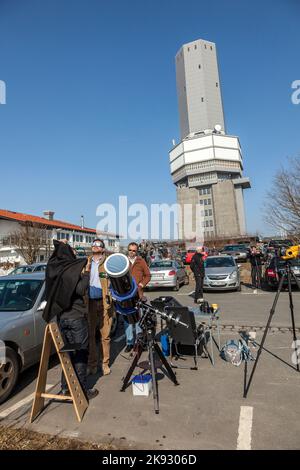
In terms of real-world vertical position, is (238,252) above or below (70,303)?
above

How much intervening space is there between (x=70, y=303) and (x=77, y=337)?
44cm

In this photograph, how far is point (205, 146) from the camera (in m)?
104

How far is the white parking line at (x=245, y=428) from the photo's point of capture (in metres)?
2.90

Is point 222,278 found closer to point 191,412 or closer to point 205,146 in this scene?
point 191,412

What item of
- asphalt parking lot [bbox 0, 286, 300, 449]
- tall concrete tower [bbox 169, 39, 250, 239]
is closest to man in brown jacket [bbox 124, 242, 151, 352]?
asphalt parking lot [bbox 0, 286, 300, 449]

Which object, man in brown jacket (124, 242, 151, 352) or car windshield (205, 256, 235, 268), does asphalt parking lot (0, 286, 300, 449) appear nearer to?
man in brown jacket (124, 242, 151, 352)

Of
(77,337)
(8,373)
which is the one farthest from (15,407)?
(77,337)

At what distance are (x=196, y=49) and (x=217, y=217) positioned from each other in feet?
205

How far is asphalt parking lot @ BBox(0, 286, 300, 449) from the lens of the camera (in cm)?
303

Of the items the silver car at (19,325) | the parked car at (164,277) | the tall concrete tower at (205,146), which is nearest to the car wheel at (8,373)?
the silver car at (19,325)

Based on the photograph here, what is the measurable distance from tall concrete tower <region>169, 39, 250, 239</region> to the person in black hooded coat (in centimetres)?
9526

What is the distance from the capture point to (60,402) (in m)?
3.96

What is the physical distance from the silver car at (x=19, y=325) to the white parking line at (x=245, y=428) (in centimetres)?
302

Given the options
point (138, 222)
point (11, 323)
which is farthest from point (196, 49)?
point (11, 323)
